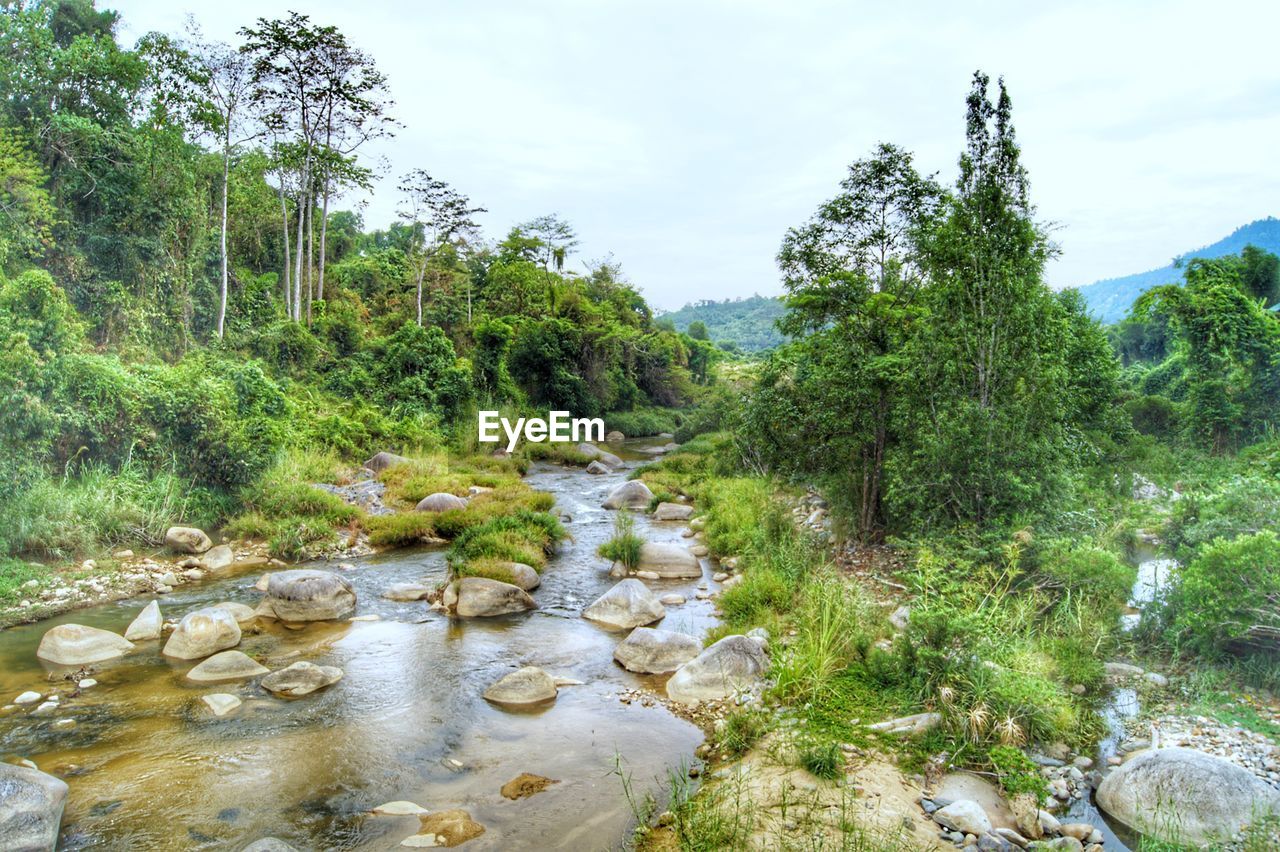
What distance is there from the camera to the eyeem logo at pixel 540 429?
90.6 feet

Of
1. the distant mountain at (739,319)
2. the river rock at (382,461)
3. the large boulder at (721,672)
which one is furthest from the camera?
the distant mountain at (739,319)

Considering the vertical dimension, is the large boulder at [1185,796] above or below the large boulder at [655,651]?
above

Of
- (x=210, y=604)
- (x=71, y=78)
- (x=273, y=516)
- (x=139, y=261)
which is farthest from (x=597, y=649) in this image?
(x=71, y=78)

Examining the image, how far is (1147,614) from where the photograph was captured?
25.5ft

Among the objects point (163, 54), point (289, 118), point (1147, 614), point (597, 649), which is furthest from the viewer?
point (289, 118)

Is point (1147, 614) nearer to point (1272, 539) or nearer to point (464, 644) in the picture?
point (1272, 539)

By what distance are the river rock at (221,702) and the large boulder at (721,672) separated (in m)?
4.70

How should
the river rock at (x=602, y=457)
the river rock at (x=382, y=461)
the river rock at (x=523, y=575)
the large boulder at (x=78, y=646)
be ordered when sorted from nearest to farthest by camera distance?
the large boulder at (x=78, y=646), the river rock at (x=523, y=575), the river rock at (x=382, y=461), the river rock at (x=602, y=457)

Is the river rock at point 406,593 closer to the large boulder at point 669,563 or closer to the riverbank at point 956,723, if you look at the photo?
the large boulder at point 669,563

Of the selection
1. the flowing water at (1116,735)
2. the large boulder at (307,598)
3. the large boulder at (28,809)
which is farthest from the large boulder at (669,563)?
the large boulder at (28,809)

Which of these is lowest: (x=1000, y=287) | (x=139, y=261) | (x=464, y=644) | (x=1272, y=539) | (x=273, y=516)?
(x=464, y=644)

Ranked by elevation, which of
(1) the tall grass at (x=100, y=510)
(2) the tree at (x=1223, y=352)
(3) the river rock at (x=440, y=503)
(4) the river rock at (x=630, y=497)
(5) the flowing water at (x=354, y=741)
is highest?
(2) the tree at (x=1223, y=352)

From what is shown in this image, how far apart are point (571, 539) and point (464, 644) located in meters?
5.65

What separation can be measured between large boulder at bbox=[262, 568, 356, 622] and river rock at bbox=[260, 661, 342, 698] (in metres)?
2.18
